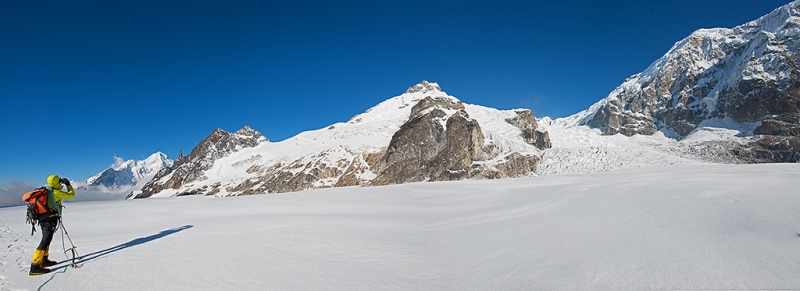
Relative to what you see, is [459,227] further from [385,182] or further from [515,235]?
[385,182]

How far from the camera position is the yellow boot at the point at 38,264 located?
5.23 meters

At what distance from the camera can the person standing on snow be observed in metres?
5.36

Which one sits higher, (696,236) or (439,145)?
(439,145)

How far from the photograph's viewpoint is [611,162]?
57.2 m

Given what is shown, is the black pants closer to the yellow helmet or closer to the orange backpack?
the orange backpack

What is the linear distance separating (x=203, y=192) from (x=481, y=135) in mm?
64641

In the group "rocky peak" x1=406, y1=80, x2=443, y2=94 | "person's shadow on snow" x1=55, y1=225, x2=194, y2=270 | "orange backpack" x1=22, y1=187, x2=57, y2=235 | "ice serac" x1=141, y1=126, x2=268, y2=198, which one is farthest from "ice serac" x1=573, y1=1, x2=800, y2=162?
"ice serac" x1=141, y1=126, x2=268, y2=198

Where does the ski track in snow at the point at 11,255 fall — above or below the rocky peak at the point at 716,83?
below

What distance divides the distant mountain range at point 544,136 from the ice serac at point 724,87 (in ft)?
1.16

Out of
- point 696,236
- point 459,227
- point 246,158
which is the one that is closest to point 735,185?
point 696,236

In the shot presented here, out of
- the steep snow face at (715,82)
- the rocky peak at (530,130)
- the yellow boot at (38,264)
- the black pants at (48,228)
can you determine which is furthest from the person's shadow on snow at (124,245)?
the steep snow face at (715,82)

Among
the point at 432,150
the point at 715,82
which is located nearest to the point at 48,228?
the point at 432,150

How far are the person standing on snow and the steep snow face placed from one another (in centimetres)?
13281

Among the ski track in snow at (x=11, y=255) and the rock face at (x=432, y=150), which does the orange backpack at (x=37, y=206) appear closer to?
the ski track in snow at (x=11, y=255)
